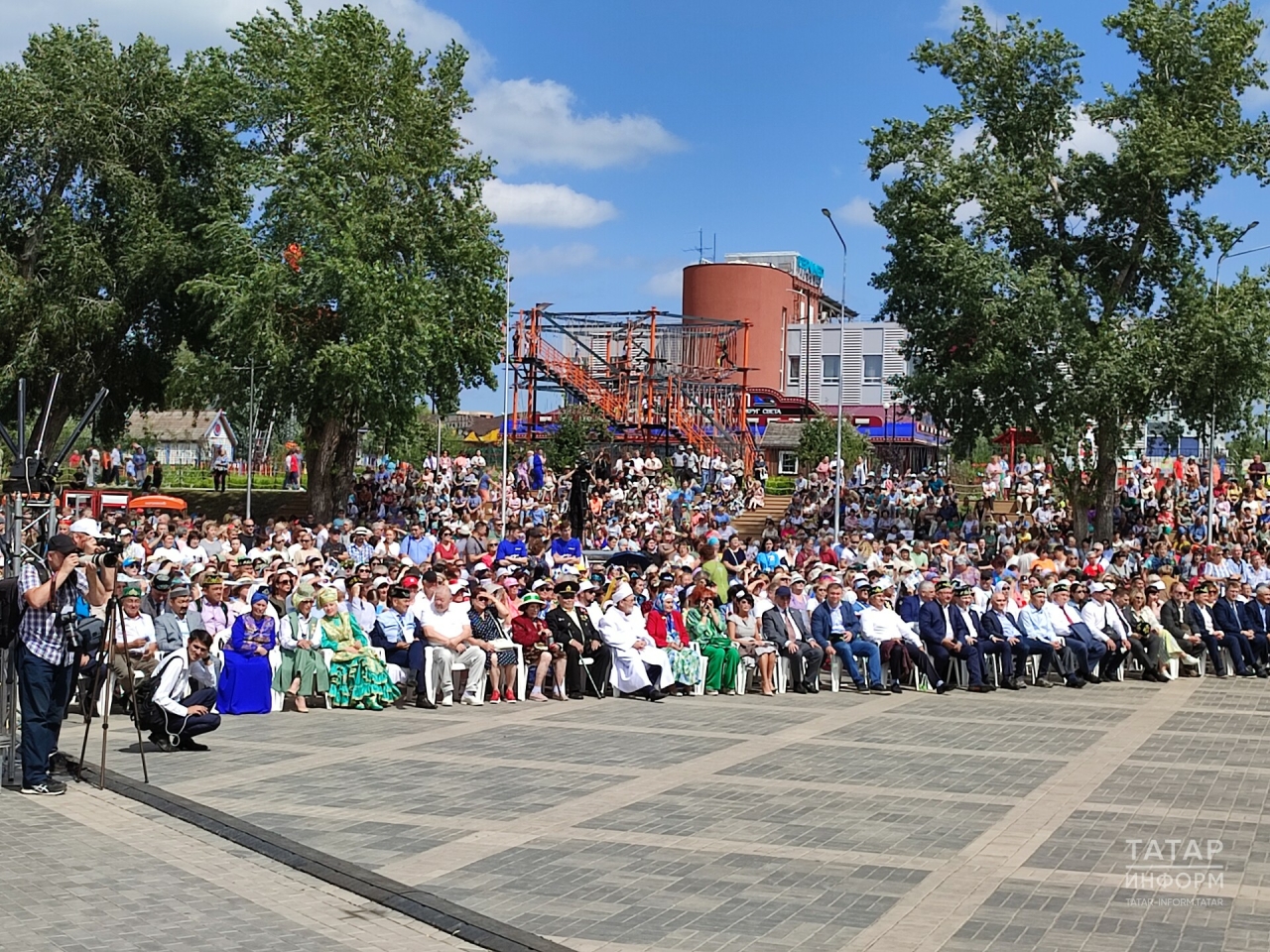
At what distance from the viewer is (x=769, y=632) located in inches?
730

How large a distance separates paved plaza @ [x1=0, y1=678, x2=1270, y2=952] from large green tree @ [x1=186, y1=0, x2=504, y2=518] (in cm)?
1992

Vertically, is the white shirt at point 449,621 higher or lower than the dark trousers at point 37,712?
higher

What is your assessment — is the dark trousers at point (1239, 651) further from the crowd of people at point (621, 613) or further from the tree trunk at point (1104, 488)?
the tree trunk at point (1104, 488)

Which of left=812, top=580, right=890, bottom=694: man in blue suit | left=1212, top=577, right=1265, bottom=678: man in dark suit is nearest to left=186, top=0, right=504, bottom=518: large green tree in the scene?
left=812, top=580, right=890, bottom=694: man in blue suit

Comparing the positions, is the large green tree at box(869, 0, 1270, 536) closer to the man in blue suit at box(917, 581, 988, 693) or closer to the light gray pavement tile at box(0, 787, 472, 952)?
the man in blue suit at box(917, 581, 988, 693)

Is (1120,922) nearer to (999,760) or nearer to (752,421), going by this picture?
(999,760)

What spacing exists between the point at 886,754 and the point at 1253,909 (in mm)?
5394

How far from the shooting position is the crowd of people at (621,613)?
15.1 meters

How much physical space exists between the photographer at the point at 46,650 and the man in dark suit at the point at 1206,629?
16573mm

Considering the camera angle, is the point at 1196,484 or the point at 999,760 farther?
the point at 1196,484

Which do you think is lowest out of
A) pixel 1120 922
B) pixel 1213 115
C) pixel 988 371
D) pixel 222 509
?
pixel 1120 922

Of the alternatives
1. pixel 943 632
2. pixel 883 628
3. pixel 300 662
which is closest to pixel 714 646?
pixel 883 628

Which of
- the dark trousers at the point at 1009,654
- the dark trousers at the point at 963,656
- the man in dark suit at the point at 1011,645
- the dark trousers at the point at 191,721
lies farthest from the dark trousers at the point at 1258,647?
the dark trousers at the point at 191,721

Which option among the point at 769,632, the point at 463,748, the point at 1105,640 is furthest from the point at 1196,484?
the point at 463,748
